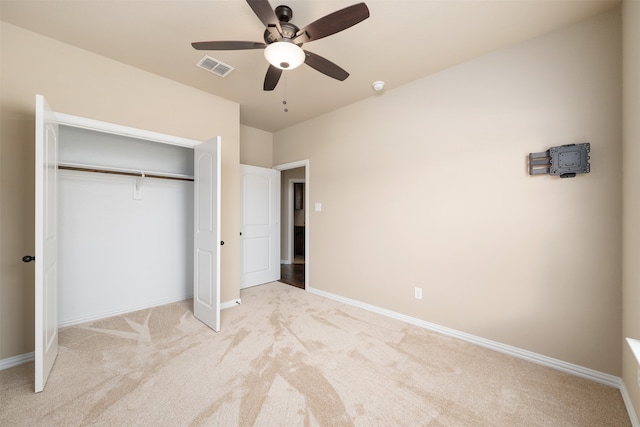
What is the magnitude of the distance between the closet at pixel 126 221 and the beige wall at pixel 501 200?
72.8 inches

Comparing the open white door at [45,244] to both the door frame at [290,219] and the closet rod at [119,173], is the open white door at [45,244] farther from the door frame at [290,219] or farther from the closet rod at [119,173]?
the door frame at [290,219]

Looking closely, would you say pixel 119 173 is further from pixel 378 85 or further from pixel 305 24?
pixel 378 85

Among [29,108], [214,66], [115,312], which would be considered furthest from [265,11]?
[115,312]

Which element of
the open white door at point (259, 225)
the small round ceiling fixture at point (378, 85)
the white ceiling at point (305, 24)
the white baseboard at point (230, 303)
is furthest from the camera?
the open white door at point (259, 225)

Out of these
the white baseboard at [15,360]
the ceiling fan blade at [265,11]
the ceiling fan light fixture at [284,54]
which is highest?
the ceiling fan blade at [265,11]

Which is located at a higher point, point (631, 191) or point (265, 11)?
point (265, 11)

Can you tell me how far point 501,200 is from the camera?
229cm

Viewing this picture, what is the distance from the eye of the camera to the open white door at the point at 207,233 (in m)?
2.61

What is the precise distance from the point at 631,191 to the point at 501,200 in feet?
2.52

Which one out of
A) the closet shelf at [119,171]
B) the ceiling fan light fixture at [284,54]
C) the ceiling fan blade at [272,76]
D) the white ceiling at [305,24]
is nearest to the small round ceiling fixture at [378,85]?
the white ceiling at [305,24]

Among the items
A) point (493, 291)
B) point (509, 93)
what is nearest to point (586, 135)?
point (509, 93)

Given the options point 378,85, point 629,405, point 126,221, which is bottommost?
point 629,405

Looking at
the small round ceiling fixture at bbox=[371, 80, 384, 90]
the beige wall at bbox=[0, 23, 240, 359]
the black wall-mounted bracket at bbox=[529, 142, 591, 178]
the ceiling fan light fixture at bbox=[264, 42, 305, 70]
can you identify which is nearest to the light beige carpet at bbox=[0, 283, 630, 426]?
the beige wall at bbox=[0, 23, 240, 359]

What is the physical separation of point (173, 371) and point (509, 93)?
144 inches
